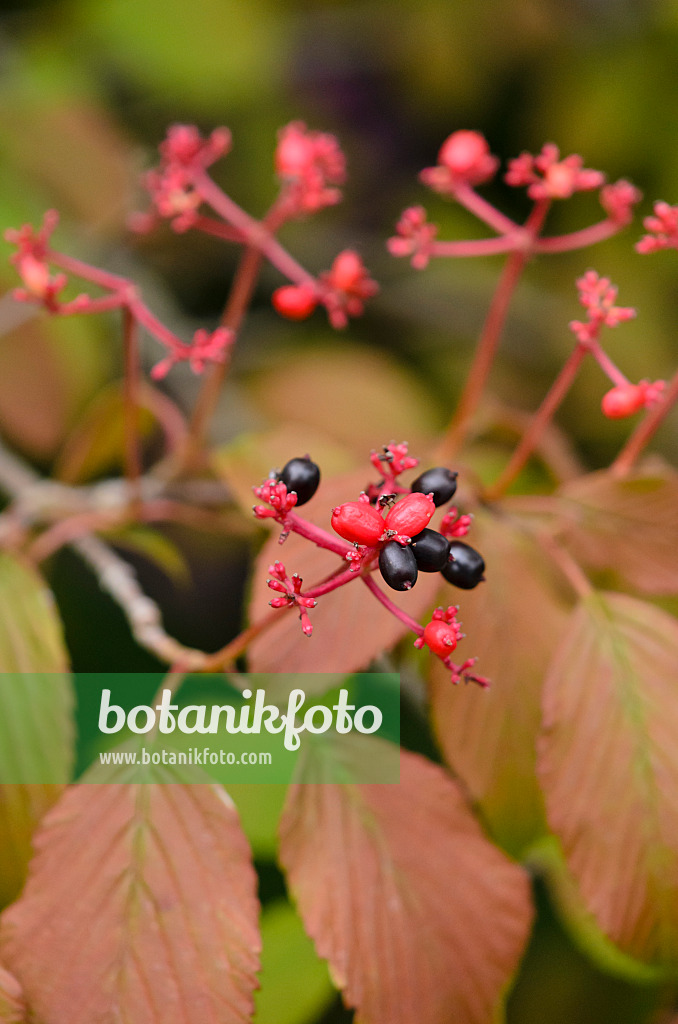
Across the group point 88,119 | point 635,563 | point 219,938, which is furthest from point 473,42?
point 219,938

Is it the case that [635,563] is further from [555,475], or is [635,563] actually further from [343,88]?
[343,88]

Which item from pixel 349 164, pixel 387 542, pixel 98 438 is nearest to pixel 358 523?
pixel 387 542

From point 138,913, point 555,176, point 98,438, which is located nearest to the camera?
point 138,913

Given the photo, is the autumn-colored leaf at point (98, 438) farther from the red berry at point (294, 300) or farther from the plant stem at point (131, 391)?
the red berry at point (294, 300)

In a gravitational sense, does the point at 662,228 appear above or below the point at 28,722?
above

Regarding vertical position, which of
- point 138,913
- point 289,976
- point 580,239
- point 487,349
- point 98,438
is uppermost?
point 580,239

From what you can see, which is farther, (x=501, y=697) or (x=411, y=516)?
(x=501, y=697)

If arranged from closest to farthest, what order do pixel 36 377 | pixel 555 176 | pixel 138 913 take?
pixel 138 913 → pixel 555 176 → pixel 36 377
